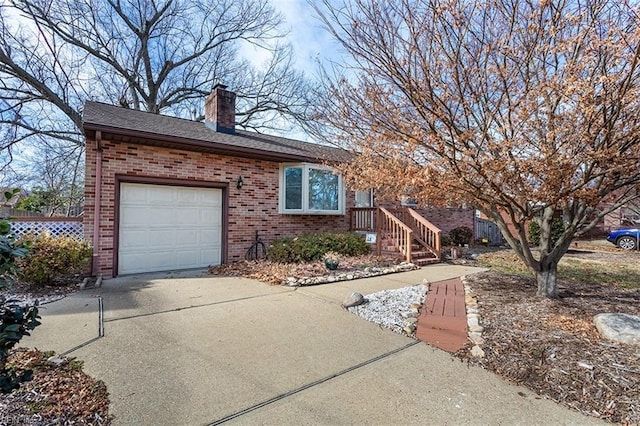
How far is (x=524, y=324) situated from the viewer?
13.2ft

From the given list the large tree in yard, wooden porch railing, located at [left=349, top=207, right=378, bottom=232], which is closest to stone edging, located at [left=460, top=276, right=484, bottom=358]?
the large tree in yard

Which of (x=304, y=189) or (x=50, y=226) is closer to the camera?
(x=50, y=226)

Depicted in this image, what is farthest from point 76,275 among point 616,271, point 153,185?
point 616,271

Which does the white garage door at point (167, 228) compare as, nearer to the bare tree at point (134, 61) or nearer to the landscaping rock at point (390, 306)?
the landscaping rock at point (390, 306)

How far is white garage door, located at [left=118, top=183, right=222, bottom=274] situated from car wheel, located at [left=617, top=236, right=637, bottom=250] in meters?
16.3

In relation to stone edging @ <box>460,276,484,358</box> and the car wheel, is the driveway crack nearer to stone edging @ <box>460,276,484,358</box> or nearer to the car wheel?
stone edging @ <box>460,276,484,358</box>

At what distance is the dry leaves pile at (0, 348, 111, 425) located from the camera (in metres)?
2.21

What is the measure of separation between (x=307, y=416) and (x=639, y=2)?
4.83 metres

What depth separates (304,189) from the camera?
9703 mm

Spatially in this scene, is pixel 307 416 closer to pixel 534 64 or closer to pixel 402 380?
pixel 402 380

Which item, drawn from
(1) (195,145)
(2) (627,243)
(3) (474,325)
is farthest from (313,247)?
(2) (627,243)

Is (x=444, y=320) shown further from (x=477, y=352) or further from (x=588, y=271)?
(x=588, y=271)

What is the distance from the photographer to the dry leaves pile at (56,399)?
7.26 feet

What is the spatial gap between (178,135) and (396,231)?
6271 mm
